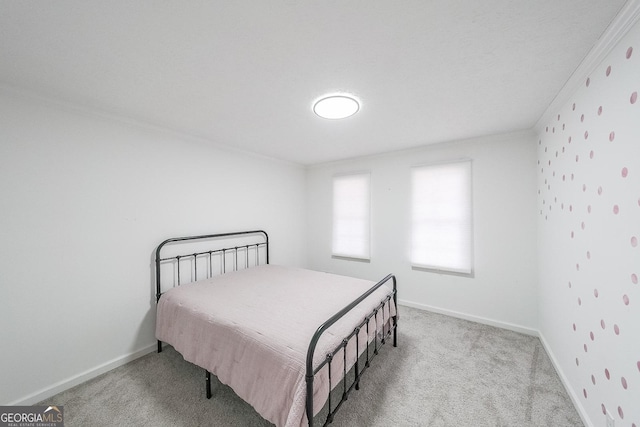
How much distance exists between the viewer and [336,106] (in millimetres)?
1971

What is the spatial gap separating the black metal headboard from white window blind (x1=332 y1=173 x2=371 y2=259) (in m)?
1.30

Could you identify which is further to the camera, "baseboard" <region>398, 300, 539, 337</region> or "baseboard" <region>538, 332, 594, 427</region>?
"baseboard" <region>398, 300, 539, 337</region>

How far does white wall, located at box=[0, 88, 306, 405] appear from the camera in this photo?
1.72 metres

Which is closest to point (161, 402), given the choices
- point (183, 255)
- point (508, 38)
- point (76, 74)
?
point (183, 255)

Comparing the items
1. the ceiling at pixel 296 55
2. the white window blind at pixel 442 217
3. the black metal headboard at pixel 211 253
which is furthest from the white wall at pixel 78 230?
the white window blind at pixel 442 217

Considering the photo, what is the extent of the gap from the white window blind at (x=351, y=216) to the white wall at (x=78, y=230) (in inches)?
87.4

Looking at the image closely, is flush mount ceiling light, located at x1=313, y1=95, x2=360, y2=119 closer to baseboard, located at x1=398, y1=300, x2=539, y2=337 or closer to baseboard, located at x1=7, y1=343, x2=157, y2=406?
baseboard, located at x1=398, y1=300, x2=539, y2=337

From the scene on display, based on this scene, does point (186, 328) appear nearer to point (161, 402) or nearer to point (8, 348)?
point (161, 402)

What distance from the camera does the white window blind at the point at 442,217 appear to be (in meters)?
3.01

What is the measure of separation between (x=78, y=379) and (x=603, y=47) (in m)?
4.39

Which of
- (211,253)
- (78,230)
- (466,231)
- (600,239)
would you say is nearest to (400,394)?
(600,239)

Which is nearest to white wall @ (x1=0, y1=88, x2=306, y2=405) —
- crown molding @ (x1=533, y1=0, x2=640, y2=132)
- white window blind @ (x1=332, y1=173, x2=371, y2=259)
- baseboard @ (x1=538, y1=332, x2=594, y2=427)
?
white window blind @ (x1=332, y1=173, x2=371, y2=259)

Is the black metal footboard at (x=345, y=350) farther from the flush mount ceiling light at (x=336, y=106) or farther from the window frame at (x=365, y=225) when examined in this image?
the flush mount ceiling light at (x=336, y=106)

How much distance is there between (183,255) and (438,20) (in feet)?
10.0
